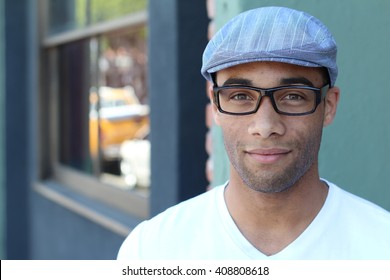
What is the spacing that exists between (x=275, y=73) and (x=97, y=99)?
420 cm

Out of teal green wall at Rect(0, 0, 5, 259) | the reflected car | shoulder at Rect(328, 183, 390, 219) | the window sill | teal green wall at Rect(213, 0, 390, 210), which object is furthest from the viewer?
teal green wall at Rect(0, 0, 5, 259)

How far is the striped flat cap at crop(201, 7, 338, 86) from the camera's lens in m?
1.63

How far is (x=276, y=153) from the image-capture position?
66.1 inches

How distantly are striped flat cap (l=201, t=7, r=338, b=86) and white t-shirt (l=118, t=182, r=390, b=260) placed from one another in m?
0.39

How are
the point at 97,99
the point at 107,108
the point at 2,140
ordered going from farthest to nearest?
the point at 2,140, the point at 107,108, the point at 97,99

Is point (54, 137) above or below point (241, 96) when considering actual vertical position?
below

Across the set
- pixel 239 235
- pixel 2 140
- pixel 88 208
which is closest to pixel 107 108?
pixel 88 208

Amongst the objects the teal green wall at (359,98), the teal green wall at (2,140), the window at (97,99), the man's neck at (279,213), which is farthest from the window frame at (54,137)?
the man's neck at (279,213)

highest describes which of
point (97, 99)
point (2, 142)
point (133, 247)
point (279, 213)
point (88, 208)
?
point (97, 99)

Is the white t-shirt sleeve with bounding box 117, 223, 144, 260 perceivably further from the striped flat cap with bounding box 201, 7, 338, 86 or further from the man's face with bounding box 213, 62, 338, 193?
the striped flat cap with bounding box 201, 7, 338, 86

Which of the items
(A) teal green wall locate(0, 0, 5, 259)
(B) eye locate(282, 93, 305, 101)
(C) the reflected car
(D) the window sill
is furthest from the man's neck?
(A) teal green wall locate(0, 0, 5, 259)

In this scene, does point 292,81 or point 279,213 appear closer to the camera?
point 292,81

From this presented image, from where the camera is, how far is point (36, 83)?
6574mm

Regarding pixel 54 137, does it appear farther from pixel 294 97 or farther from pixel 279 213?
pixel 294 97
